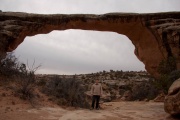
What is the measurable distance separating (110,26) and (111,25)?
12 cm

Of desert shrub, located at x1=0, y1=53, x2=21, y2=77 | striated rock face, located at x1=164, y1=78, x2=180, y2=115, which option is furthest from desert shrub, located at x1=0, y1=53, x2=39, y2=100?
striated rock face, located at x1=164, y1=78, x2=180, y2=115

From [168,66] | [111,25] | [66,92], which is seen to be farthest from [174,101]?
[111,25]

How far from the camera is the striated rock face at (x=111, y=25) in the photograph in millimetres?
13758

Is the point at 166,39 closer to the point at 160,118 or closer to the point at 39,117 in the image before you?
the point at 160,118

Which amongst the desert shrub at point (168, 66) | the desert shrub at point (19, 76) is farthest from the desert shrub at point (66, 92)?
the desert shrub at point (168, 66)

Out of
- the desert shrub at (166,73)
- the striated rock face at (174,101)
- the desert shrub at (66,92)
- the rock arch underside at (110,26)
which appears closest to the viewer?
the striated rock face at (174,101)

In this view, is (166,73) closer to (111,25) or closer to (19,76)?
(111,25)

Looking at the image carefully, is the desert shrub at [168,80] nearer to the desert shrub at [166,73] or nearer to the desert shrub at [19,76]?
the desert shrub at [166,73]

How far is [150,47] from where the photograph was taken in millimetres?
14820

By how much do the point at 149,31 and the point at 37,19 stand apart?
6.80 m

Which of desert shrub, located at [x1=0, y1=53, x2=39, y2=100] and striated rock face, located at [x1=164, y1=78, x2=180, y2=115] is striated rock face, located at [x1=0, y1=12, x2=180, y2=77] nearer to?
desert shrub, located at [x1=0, y1=53, x2=39, y2=100]

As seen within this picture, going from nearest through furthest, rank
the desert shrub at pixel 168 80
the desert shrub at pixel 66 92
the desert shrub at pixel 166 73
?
the desert shrub at pixel 168 80
the desert shrub at pixel 166 73
the desert shrub at pixel 66 92

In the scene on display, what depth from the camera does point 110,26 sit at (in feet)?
47.4

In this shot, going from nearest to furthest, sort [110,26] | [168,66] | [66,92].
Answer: [66,92] → [168,66] → [110,26]
